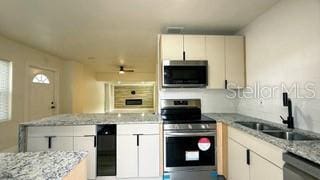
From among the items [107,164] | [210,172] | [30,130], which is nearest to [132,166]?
[107,164]

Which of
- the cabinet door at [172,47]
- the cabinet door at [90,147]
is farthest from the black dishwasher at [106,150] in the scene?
the cabinet door at [172,47]

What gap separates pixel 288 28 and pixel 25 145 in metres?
3.37

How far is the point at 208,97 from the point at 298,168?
92.6 inches

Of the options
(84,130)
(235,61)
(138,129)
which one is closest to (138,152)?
(138,129)

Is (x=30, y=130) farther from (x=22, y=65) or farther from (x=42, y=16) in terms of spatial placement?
(x=22, y=65)

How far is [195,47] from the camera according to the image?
10.7 feet

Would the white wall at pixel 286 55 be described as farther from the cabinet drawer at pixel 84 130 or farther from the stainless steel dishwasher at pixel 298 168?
the cabinet drawer at pixel 84 130

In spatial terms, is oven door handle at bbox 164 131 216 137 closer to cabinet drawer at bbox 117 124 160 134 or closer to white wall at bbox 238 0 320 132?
cabinet drawer at bbox 117 124 160 134

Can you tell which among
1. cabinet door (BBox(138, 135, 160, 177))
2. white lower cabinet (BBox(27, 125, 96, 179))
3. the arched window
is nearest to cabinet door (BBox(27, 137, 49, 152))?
white lower cabinet (BBox(27, 125, 96, 179))

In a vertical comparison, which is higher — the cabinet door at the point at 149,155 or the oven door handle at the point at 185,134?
the oven door handle at the point at 185,134

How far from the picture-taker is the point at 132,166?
2.77 m

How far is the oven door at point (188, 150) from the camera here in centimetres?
275

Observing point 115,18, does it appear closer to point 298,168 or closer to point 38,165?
point 38,165

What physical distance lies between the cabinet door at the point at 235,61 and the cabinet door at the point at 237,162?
1.07 meters
